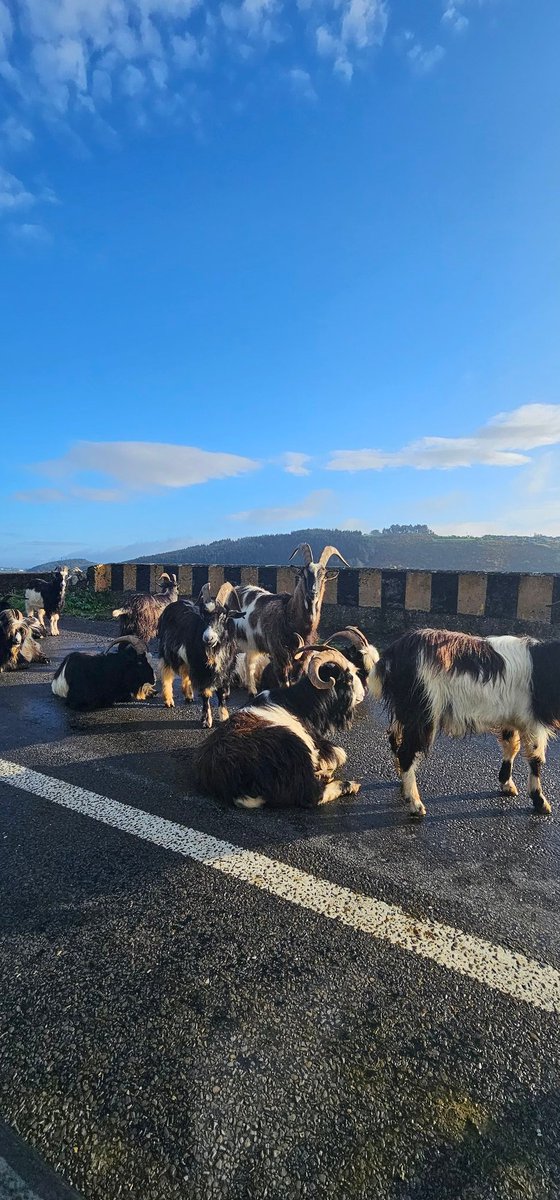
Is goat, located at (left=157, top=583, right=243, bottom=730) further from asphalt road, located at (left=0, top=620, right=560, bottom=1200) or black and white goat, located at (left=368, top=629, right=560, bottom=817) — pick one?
asphalt road, located at (left=0, top=620, right=560, bottom=1200)

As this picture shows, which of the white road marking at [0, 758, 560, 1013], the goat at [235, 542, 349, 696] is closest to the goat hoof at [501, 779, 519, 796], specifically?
the white road marking at [0, 758, 560, 1013]

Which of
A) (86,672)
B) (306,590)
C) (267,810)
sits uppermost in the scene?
(306,590)

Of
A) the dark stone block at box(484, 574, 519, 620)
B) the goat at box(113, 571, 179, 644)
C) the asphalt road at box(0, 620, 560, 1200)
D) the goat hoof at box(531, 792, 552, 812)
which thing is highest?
the dark stone block at box(484, 574, 519, 620)

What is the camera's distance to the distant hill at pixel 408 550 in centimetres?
1109

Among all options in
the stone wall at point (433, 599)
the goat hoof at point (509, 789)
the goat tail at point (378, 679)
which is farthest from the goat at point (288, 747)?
the stone wall at point (433, 599)

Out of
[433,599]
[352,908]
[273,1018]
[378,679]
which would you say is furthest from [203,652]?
[433,599]

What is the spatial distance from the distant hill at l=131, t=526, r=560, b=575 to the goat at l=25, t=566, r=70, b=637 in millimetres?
4083

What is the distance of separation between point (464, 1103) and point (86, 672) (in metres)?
5.21

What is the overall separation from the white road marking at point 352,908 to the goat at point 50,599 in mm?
7971

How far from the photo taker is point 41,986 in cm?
202

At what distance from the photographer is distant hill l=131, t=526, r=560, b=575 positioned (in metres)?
11.1

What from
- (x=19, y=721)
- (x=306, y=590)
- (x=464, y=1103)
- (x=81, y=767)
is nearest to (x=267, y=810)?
(x=81, y=767)

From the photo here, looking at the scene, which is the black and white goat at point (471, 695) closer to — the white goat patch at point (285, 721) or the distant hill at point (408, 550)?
the white goat patch at point (285, 721)

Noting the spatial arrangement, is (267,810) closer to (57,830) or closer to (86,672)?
(57,830)
